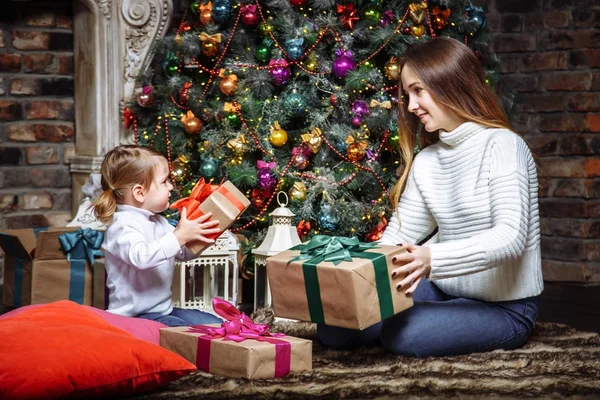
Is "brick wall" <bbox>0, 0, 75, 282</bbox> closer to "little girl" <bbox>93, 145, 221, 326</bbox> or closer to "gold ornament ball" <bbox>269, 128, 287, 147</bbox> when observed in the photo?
"gold ornament ball" <bbox>269, 128, 287, 147</bbox>

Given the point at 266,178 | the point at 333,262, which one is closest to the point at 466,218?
the point at 333,262

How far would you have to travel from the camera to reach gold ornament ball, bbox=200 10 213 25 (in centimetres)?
341

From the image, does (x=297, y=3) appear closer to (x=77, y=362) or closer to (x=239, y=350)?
(x=239, y=350)

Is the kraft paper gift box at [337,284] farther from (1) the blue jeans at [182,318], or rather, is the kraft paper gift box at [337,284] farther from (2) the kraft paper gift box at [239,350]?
(1) the blue jeans at [182,318]

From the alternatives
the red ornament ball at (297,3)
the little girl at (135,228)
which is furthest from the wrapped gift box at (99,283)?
the red ornament ball at (297,3)

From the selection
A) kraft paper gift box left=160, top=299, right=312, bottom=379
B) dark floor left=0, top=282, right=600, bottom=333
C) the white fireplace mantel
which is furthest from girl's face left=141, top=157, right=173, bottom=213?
the white fireplace mantel

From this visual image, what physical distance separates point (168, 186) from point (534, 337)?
3.60ft

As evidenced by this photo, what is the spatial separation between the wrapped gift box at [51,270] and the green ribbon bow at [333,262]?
1.16 meters

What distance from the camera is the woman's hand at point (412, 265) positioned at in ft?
6.77

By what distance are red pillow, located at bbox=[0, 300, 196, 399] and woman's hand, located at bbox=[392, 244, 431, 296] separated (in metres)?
0.50

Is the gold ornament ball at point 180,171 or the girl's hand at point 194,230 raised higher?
the gold ornament ball at point 180,171

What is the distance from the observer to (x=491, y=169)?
2.23 meters

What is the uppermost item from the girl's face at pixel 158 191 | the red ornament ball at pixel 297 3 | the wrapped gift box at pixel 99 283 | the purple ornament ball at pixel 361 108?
the red ornament ball at pixel 297 3

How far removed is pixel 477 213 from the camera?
2.28 meters
